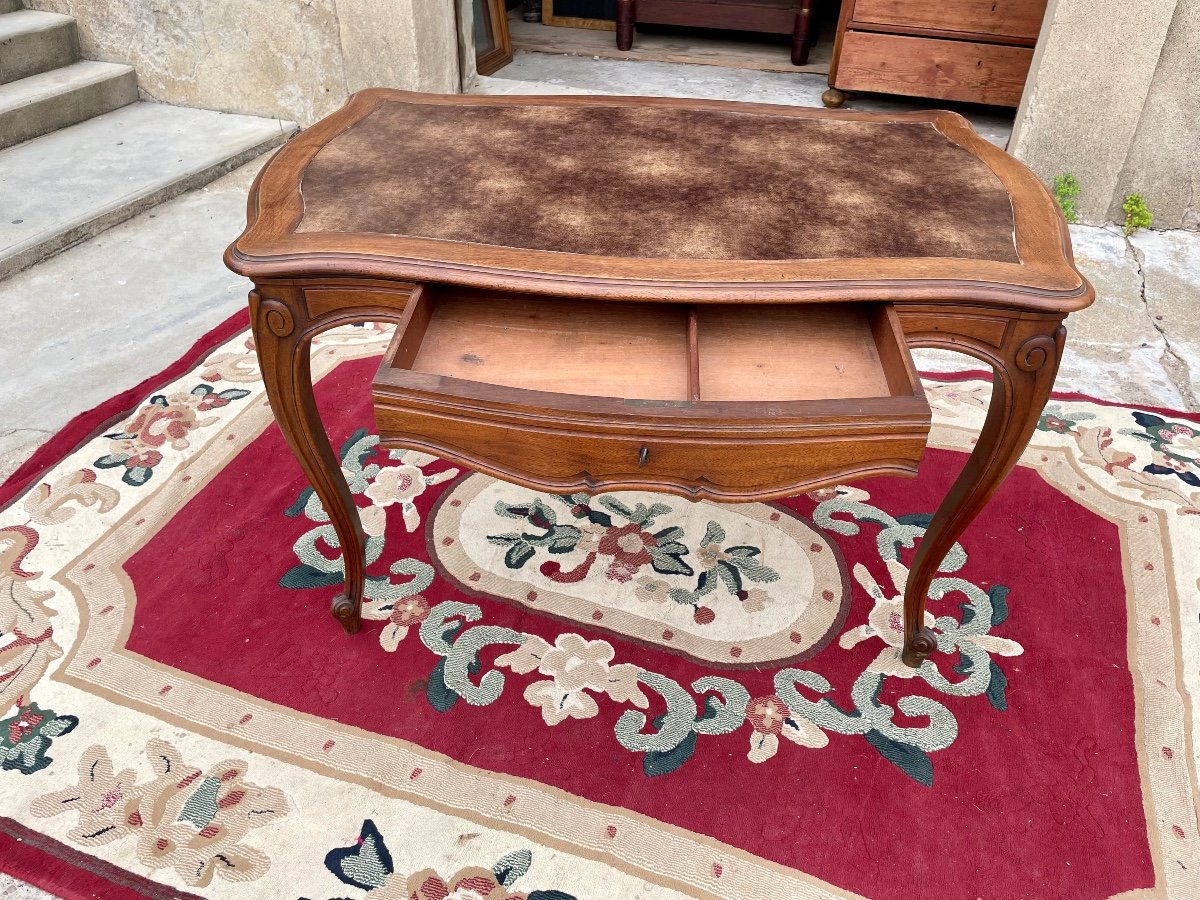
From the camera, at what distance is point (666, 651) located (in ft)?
5.61

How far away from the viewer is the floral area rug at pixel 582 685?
137 cm

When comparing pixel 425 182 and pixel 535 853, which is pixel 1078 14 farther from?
pixel 535 853

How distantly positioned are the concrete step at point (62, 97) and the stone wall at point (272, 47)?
0.11m

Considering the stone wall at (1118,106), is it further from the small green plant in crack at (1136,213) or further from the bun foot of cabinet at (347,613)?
the bun foot of cabinet at (347,613)

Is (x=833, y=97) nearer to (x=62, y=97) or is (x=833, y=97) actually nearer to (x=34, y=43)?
(x=62, y=97)

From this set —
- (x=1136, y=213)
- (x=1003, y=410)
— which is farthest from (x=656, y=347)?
(x=1136, y=213)

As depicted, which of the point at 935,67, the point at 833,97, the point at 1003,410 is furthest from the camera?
the point at 833,97

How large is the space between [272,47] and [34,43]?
1028mm

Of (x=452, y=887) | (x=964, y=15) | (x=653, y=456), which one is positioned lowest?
(x=452, y=887)

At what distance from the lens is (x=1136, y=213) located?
334 centimetres

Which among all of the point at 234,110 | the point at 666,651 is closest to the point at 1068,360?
the point at 666,651

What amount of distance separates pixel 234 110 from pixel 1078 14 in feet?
11.7

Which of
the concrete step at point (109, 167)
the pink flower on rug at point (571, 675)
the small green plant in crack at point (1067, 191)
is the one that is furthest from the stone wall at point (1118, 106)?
the concrete step at point (109, 167)

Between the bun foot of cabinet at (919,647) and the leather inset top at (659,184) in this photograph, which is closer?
the leather inset top at (659,184)
